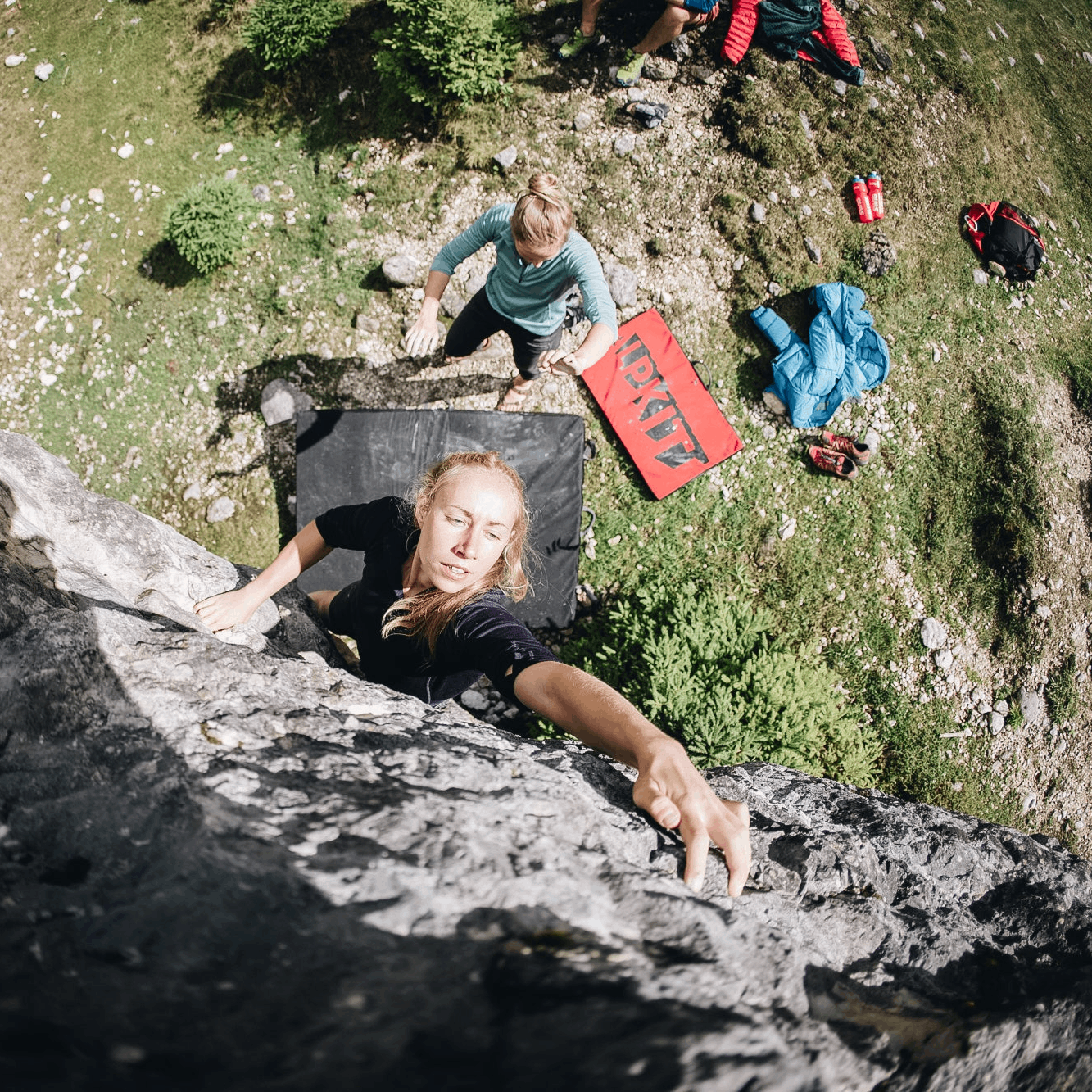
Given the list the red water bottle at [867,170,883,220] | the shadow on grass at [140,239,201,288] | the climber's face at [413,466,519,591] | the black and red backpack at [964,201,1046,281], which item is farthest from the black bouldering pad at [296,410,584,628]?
the black and red backpack at [964,201,1046,281]

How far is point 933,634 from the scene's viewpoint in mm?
5547

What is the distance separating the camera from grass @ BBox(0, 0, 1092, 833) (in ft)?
17.9

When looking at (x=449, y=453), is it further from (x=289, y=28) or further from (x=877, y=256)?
(x=877, y=256)

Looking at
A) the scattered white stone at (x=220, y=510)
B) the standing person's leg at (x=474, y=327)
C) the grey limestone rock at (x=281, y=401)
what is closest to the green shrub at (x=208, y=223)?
the grey limestone rock at (x=281, y=401)

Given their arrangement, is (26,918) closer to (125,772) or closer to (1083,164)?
(125,772)

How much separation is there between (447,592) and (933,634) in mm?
4801

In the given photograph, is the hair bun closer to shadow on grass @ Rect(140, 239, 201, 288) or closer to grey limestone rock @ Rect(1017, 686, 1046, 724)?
shadow on grass @ Rect(140, 239, 201, 288)

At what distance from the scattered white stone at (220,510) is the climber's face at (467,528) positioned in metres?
3.50

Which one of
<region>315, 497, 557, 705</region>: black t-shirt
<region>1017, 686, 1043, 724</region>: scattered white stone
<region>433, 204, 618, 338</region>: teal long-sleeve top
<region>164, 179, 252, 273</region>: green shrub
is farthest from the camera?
<region>1017, 686, 1043, 724</region>: scattered white stone

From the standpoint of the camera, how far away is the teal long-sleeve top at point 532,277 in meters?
3.94

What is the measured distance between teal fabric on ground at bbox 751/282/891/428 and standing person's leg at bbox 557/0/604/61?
9.42 ft

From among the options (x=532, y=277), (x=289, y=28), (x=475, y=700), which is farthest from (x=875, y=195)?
(x=475, y=700)

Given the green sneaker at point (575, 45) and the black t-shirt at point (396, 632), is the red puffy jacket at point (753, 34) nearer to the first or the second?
the green sneaker at point (575, 45)

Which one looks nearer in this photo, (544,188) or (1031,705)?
(544,188)
